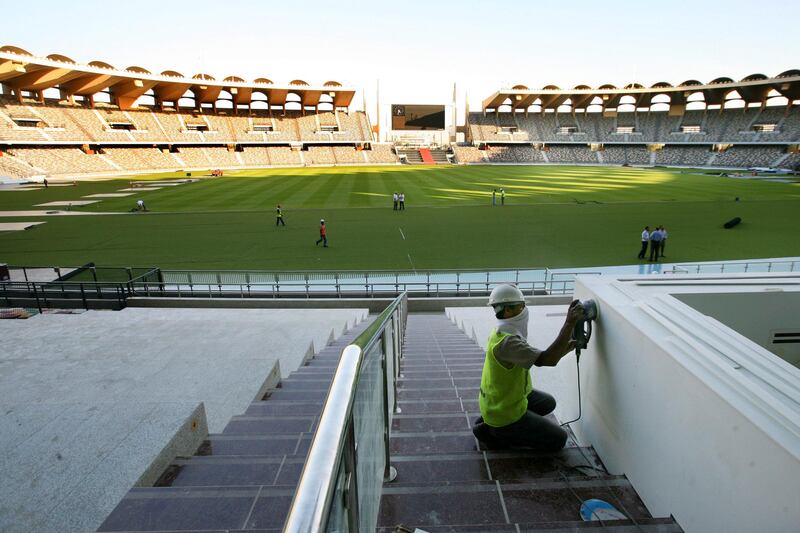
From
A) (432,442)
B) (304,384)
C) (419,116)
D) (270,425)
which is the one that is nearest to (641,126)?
(419,116)

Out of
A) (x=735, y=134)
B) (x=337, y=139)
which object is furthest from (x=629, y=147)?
(x=337, y=139)

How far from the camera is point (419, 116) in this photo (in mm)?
81625

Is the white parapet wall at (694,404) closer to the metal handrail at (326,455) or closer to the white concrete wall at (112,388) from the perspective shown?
the metal handrail at (326,455)

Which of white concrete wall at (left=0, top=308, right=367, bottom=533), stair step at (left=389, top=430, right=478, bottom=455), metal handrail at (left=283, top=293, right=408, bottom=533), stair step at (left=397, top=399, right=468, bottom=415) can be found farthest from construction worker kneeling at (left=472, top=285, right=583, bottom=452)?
white concrete wall at (left=0, top=308, right=367, bottom=533)

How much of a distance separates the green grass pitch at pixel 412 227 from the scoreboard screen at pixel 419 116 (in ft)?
158

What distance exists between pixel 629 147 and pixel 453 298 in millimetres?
76985

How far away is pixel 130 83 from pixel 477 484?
250ft

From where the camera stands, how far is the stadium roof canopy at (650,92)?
64312 mm

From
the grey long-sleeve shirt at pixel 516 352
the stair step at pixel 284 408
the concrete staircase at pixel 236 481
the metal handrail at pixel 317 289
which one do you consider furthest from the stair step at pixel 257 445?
the metal handrail at pixel 317 289

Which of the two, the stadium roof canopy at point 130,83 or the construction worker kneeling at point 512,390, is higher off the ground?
the stadium roof canopy at point 130,83

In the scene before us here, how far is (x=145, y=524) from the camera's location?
267 cm

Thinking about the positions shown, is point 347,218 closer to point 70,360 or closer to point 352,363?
point 70,360

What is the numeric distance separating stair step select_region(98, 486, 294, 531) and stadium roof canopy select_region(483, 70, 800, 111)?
81.5m

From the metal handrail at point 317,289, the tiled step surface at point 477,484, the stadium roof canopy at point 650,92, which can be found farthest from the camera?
the stadium roof canopy at point 650,92
